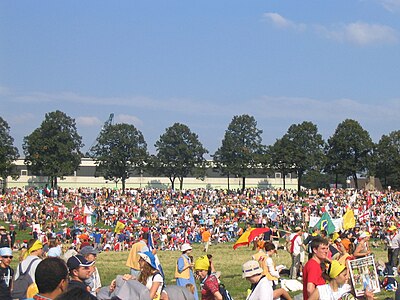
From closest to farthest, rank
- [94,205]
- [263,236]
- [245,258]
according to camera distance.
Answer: [263,236], [245,258], [94,205]

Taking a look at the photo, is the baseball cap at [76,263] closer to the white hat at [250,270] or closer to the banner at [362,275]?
the white hat at [250,270]

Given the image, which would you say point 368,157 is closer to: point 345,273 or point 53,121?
point 53,121

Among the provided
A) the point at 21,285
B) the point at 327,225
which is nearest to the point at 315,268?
the point at 21,285

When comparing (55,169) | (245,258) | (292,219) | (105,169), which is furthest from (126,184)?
(245,258)

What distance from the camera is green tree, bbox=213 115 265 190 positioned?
90.5 meters

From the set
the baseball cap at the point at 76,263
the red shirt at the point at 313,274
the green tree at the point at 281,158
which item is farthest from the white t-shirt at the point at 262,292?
the green tree at the point at 281,158

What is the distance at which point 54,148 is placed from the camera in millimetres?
88250

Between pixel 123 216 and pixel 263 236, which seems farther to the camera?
pixel 123 216

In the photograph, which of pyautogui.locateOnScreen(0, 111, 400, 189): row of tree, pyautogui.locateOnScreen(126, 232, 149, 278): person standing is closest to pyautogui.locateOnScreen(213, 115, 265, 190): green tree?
pyautogui.locateOnScreen(0, 111, 400, 189): row of tree

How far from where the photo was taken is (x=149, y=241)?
12.8 metres

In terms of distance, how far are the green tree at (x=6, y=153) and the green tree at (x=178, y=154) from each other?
60.4 ft

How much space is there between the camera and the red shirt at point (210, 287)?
877cm

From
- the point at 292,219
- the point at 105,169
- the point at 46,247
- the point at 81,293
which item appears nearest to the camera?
the point at 81,293

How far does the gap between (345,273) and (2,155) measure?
3053 inches
